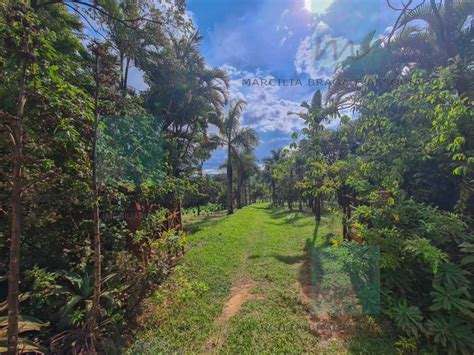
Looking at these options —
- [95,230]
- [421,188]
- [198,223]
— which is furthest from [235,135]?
[95,230]

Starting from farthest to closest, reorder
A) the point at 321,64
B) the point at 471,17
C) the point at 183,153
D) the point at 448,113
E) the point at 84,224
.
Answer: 1. the point at 183,153
2. the point at 321,64
3. the point at 471,17
4. the point at 84,224
5. the point at 448,113

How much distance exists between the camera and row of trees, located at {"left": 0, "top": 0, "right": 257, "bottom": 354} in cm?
198

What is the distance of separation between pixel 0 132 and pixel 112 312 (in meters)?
2.56

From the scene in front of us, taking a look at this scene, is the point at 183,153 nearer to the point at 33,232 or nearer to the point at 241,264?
the point at 241,264

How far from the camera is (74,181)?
9.18 feet

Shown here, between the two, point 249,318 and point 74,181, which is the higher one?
point 74,181

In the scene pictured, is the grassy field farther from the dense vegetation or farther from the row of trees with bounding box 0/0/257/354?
the row of trees with bounding box 0/0/257/354

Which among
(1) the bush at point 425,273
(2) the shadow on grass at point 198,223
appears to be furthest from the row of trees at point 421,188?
(2) the shadow on grass at point 198,223

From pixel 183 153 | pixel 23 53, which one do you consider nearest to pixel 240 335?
pixel 23 53

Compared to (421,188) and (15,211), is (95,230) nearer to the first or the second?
(15,211)

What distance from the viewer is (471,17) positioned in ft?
17.5

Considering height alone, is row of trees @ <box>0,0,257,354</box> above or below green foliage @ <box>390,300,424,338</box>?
above

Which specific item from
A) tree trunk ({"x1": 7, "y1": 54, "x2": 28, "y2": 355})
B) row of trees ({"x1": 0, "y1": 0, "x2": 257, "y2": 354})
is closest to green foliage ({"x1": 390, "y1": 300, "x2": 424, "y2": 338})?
row of trees ({"x1": 0, "y1": 0, "x2": 257, "y2": 354})

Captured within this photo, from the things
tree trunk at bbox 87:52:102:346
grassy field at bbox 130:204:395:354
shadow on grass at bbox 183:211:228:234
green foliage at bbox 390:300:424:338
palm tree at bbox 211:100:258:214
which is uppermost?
palm tree at bbox 211:100:258:214
